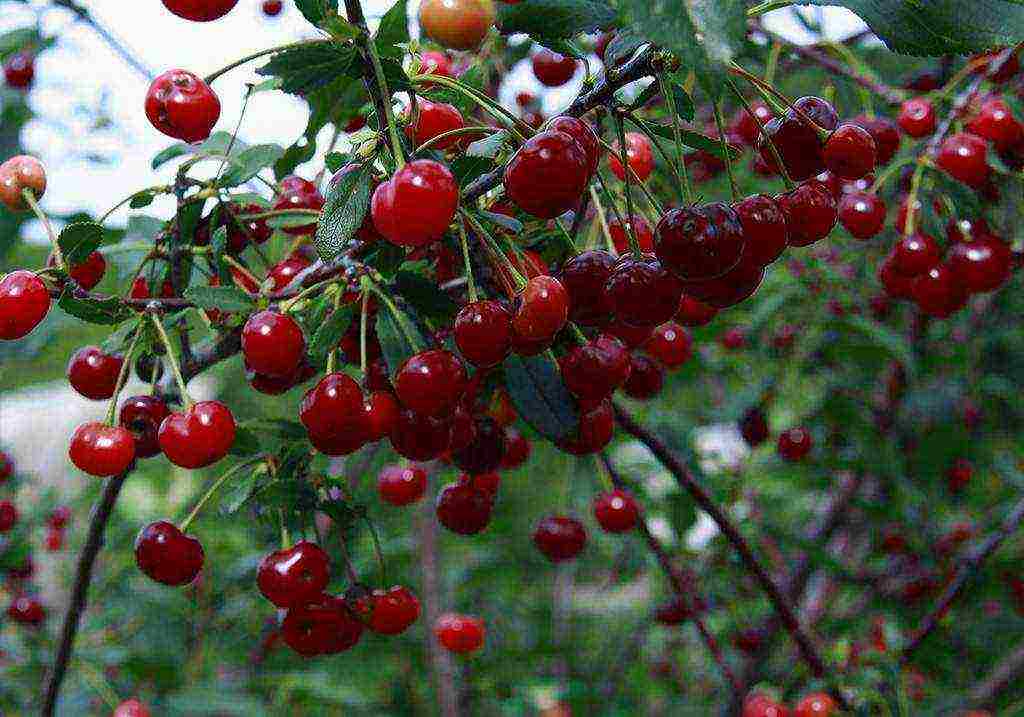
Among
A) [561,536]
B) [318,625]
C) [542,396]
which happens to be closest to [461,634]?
[561,536]

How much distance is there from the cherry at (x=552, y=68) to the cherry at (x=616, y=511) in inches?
23.8

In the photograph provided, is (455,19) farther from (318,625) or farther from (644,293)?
(318,625)

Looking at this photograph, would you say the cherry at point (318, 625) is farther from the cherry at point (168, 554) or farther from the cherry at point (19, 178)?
the cherry at point (19, 178)

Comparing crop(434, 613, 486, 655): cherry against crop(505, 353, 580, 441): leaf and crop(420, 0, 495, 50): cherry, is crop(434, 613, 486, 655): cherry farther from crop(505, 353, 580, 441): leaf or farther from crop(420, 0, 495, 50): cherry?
crop(420, 0, 495, 50): cherry

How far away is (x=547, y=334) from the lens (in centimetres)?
82

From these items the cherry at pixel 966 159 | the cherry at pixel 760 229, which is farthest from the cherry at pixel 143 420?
the cherry at pixel 966 159

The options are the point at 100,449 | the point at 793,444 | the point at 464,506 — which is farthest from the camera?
the point at 793,444

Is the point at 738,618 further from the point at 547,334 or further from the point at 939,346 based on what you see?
the point at 547,334

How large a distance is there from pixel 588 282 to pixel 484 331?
0.39 ft

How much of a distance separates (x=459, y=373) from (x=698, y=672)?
9.71 ft

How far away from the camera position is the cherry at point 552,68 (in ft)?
4.59

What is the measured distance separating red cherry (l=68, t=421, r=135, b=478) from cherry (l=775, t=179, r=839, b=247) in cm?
65

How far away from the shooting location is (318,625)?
1.02 metres

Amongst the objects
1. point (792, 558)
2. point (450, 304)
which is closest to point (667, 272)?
point (450, 304)
